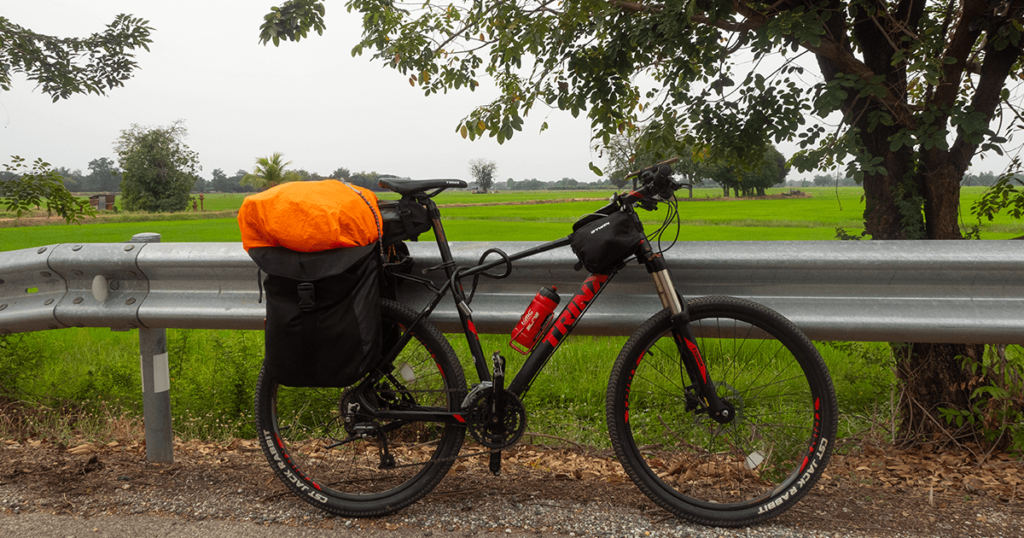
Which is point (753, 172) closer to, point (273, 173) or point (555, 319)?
point (555, 319)

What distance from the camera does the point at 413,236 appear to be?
254cm

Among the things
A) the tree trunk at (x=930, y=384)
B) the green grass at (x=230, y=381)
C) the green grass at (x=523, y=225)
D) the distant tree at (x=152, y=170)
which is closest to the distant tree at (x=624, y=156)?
the green grass at (x=230, y=381)

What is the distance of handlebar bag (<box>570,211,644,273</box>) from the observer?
89.6 inches

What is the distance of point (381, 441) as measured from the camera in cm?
259

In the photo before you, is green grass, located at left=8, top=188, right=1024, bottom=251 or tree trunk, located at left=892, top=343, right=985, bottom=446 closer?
tree trunk, located at left=892, top=343, right=985, bottom=446

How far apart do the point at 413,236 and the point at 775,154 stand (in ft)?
8.99

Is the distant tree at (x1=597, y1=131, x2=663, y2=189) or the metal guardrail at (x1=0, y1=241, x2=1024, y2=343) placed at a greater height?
the distant tree at (x1=597, y1=131, x2=663, y2=189)

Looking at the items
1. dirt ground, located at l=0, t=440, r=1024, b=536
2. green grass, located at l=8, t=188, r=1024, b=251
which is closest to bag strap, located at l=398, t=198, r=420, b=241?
dirt ground, located at l=0, t=440, r=1024, b=536

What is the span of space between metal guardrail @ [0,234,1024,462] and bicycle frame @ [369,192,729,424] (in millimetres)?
114

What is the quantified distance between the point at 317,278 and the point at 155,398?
51.6 inches

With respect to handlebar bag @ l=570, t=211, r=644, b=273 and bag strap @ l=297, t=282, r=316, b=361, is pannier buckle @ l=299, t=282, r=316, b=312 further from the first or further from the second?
handlebar bag @ l=570, t=211, r=644, b=273

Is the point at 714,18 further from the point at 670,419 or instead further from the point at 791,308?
the point at 670,419

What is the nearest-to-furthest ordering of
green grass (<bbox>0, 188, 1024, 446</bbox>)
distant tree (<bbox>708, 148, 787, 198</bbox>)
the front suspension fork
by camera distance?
1. the front suspension fork
2. green grass (<bbox>0, 188, 1024, 446</bbox>)
3. distant tree (<bbox>708, 148, 787, 198</bbox>)

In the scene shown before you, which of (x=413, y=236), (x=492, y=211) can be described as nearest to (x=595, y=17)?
(x=413, y=236)
